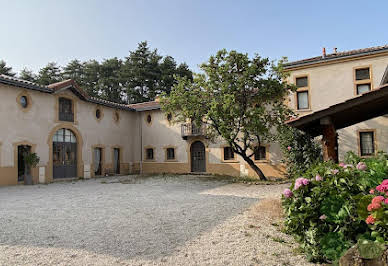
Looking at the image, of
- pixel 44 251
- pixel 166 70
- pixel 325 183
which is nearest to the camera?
pixel 325 183

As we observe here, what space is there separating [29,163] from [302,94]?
1547 centimetres

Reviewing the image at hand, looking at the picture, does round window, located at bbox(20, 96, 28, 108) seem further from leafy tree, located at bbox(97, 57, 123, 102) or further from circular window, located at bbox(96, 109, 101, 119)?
leafy tree, located at bbox(97, 57, 123, 102)

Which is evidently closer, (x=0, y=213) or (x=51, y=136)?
(x=0, y=213)

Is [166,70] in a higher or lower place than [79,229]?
higher

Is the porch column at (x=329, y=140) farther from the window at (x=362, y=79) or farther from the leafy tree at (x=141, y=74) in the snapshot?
the leafy tree at (x=141, y=74)

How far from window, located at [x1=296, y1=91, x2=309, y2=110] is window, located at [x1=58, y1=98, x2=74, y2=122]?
45.7 feet

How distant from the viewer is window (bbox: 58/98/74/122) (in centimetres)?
1705

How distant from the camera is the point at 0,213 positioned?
7281 millimetres

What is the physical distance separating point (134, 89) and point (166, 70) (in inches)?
194

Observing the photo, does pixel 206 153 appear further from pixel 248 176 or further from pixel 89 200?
pixel 89 200

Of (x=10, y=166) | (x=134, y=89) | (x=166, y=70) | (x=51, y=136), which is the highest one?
(x=166, y=70)

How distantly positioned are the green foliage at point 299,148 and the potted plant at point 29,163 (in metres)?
13.0

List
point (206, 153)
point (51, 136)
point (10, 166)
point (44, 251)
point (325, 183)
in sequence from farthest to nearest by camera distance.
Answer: point (206, 153) < point (51, 136) < point (10, 166) < point (44, 251) < point (325, 183)

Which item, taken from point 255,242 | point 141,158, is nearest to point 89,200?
point 255,242
